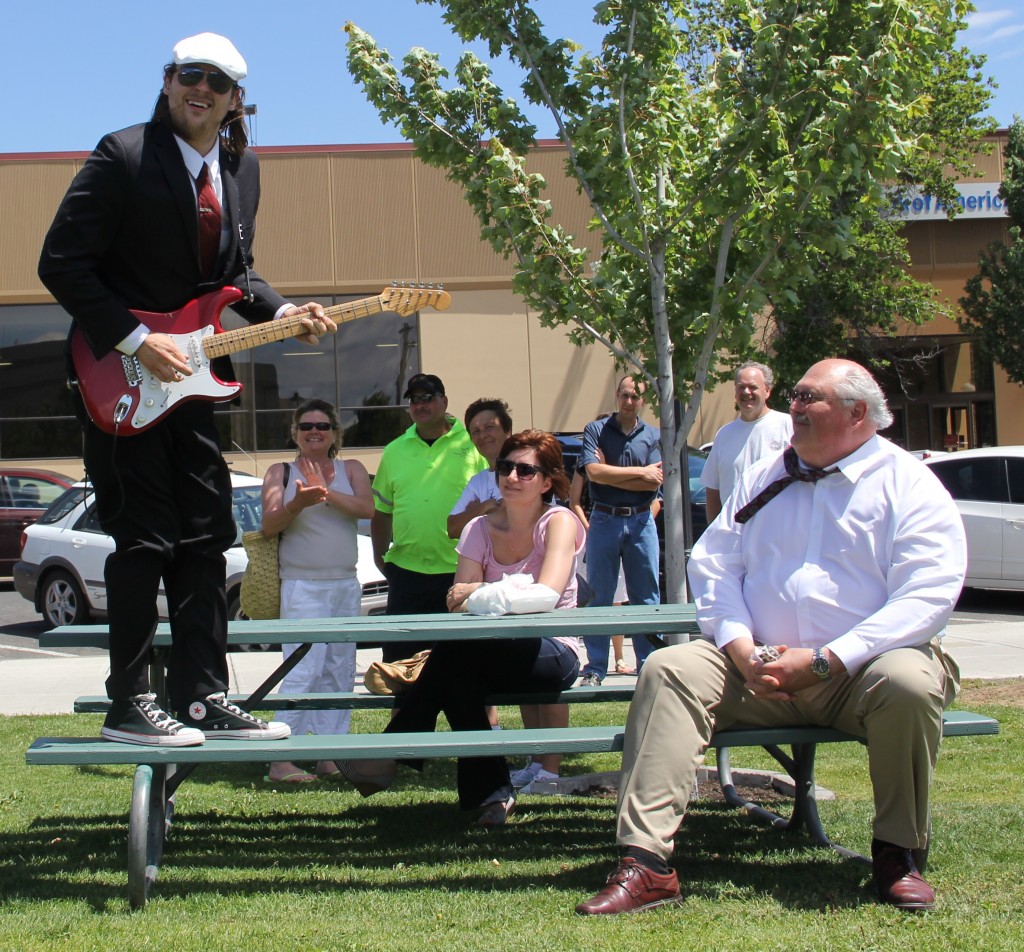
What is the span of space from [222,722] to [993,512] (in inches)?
412

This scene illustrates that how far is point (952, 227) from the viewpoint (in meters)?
26.4

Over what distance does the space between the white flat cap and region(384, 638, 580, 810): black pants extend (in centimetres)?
229

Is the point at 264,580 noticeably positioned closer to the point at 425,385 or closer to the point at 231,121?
the point at 425,385

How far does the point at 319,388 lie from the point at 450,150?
19280 mm

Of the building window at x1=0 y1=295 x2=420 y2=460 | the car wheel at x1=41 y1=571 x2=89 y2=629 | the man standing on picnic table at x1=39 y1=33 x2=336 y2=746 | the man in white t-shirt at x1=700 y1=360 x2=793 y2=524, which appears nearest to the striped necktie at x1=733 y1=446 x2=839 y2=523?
the man standing on picnic table at x1=39 y1=33 x2=336 y2=746

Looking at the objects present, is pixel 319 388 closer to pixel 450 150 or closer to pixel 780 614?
pixel 450 150

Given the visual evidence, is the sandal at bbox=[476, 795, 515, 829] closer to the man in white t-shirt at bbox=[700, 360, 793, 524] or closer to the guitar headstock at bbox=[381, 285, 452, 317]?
the guitar headstock at bbox=[381, 285, 452, 317]

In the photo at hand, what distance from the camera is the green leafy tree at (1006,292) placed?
24266mm

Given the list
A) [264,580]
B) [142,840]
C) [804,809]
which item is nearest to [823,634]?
[804,809]

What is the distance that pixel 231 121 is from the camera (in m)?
4.32

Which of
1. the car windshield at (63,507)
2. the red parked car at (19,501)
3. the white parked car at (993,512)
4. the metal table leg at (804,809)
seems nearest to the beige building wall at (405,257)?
the red parked car at (19,501)

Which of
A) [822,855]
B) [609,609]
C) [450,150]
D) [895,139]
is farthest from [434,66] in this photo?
[822,855]

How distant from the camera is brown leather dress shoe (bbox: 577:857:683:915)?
12.5 feet

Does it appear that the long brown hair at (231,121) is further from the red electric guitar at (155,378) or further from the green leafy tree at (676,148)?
the green leafy tree at (676,148)
